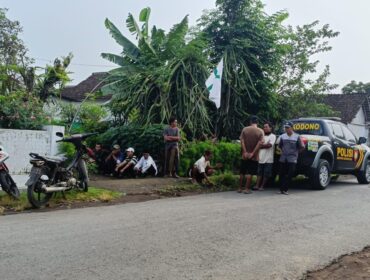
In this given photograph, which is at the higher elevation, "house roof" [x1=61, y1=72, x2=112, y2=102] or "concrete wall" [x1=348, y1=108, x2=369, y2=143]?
"house roof" [x1=61, y1=72, x2=112, y2=102]

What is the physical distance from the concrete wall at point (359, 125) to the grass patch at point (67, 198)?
1204 inches

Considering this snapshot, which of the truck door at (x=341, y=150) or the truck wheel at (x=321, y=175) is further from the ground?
the truck door at (x=341, y=150)

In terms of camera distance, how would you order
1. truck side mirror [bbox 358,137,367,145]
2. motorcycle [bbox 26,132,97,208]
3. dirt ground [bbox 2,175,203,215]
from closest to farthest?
1. motorcycle [bbox 26,132,97,208]
2. dirt ground [bbox 2,175,203,215]
3. truck side mirror [bbox 358,137,367,145]

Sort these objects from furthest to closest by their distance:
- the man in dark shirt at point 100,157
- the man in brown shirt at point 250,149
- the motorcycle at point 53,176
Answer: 1. the man in dark shirt at point 100,157
2. the man in brown shirt at point 250,149
3. the motorcycle at point 53,176

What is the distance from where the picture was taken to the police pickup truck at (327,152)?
1119 cm

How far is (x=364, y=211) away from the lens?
330 inches

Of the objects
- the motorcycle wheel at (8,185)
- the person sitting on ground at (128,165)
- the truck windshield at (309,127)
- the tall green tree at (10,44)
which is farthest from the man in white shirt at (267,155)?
the tall green tree at (10,44)

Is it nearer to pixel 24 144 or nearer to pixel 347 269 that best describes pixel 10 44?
pixel 24 144

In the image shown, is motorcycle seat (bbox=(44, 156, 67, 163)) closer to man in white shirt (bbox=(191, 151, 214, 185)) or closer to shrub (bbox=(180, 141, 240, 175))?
man in white shirt (bbox=(191, 151, 214, 185))

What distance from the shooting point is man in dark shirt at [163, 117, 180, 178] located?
39.8ft

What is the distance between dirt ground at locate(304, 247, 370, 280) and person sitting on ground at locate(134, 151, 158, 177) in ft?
24.2

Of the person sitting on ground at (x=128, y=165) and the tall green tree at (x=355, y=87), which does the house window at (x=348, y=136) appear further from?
the tall green tree at (x=355, y=87)

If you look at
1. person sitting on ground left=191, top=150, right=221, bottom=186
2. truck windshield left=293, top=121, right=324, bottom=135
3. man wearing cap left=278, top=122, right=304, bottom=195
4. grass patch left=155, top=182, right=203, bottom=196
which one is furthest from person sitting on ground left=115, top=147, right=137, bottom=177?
truck windshield left=293, top=121, right=324, bottom=135

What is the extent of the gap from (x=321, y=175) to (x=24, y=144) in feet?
25.2
